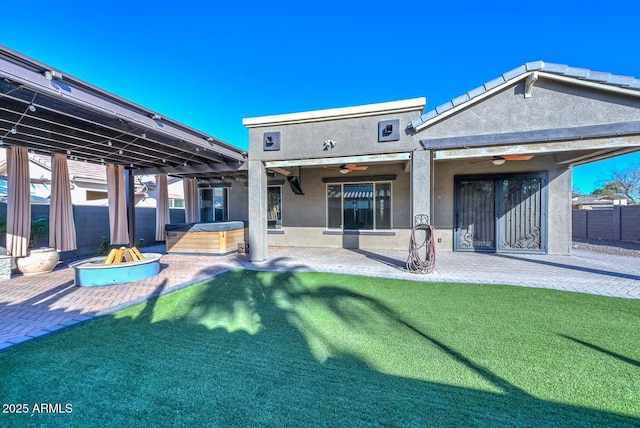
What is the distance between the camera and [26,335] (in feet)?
10.8

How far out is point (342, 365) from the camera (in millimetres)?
2697

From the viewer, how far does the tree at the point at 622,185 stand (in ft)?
90.6

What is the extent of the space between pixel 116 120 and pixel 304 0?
824 cm

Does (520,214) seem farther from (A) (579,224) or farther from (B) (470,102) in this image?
(A) (579,224)

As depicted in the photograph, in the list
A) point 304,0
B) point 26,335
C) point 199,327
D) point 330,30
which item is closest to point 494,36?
point 330,30

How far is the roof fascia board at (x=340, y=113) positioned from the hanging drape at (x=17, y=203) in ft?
16.8

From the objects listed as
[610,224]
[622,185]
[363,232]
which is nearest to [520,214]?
[363,232]

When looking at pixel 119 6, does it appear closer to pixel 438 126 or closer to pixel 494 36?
pixel 438 126

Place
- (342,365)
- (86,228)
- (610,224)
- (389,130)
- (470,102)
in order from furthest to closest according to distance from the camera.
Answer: (610,224) → (86,228) → (389,130) → (470,102) → (342,365)

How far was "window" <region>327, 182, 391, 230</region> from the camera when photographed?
33.2ft

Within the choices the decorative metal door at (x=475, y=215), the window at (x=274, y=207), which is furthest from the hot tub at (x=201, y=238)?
the decorative metal door at (x=475, y=215)

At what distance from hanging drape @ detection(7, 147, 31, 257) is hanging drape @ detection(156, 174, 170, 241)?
4108mm

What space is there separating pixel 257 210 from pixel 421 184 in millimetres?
4256

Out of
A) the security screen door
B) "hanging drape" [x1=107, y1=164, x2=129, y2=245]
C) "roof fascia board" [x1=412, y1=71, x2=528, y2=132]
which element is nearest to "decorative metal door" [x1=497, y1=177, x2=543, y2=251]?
the security screen door
